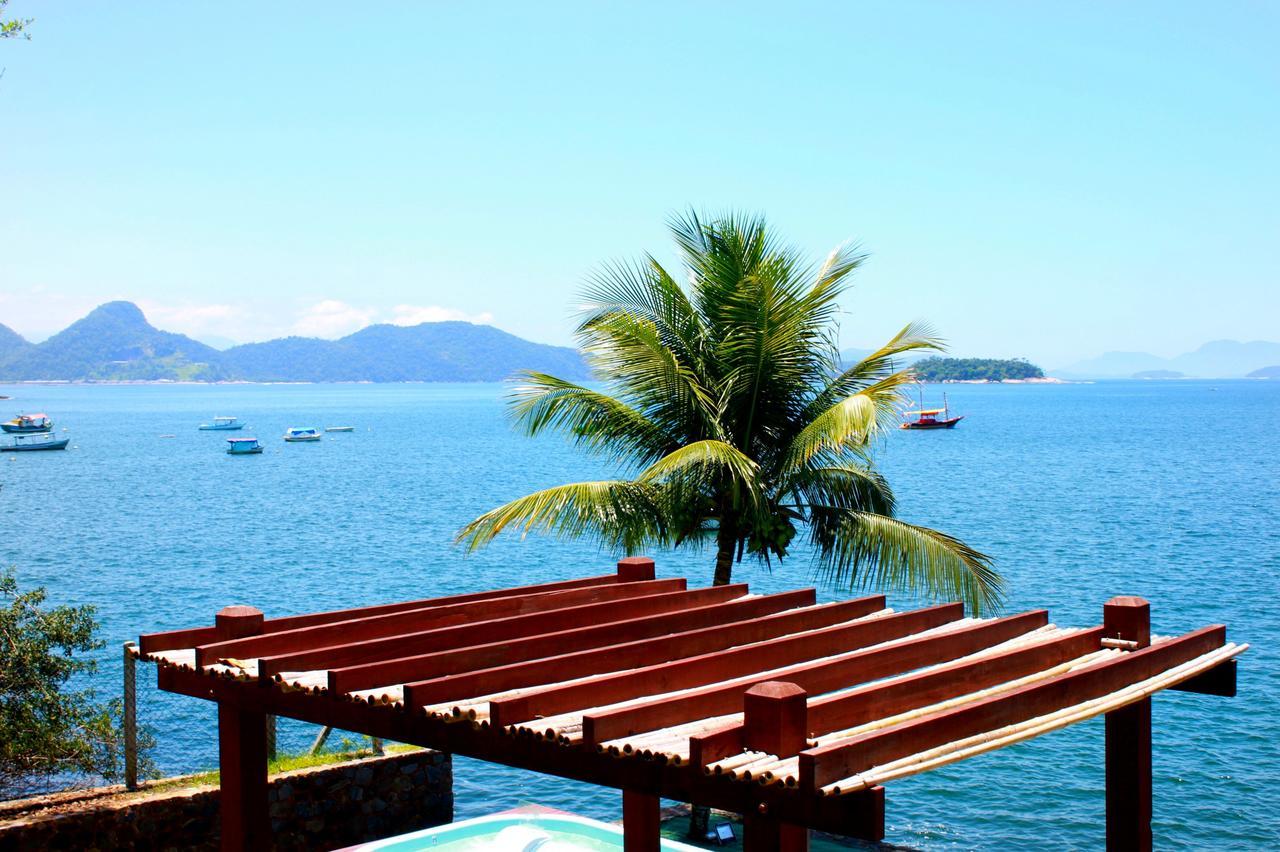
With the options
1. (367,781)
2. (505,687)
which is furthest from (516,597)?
(367,781)

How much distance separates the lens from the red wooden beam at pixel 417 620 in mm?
6379

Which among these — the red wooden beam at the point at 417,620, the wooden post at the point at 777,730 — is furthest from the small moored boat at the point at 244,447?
the wooden post at the point at 777,730

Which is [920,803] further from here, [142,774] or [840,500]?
[142,774]

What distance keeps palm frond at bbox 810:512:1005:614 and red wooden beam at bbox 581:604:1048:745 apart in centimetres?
578

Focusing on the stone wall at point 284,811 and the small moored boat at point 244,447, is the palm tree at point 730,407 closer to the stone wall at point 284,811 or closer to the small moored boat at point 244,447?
the stone wall at point 284,811

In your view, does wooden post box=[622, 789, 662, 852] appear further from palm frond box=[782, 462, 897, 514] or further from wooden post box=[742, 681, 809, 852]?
palm frond box=[782, 462, 897, 514]

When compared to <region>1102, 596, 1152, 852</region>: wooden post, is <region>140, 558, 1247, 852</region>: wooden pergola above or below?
above

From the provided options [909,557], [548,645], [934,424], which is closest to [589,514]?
[909,557]

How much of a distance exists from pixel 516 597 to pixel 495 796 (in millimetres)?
10094

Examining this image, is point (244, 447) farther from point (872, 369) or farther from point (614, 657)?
point (614, 657)

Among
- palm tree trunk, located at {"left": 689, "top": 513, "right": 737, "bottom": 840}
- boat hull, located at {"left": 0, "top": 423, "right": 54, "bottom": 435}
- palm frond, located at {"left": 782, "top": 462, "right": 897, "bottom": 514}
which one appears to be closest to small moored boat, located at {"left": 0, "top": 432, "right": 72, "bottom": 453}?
boat hull, located at {"left": 0, "top": 423, "right": 54, "bottom": 435}

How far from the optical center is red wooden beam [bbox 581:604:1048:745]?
15.9 feet

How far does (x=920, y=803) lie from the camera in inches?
682

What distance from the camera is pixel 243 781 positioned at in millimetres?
6461
